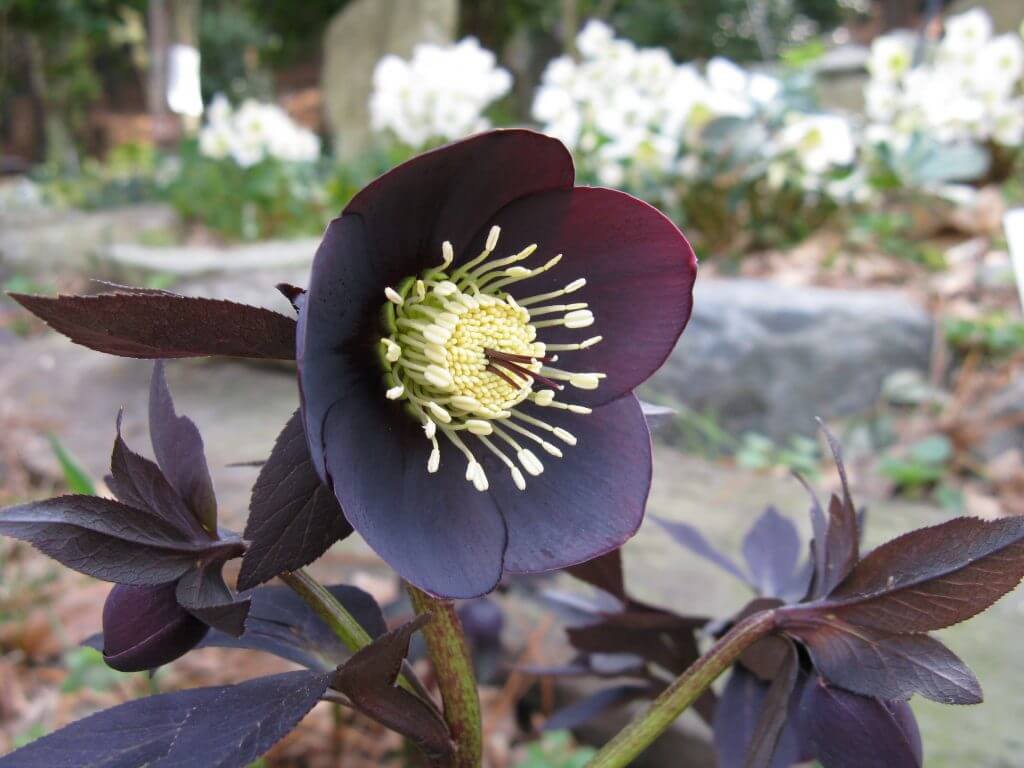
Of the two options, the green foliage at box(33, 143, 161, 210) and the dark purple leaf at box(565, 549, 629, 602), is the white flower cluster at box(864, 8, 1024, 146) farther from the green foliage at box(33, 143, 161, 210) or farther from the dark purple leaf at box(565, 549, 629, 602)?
the green foliage at box(33, 143, 161, 210)

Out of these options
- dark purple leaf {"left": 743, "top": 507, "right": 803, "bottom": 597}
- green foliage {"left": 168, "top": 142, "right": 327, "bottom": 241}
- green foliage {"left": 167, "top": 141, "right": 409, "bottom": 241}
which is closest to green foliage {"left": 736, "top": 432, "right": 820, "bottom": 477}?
dark purple leaf {"left": 743, "top": 507, "right": 803, "bottom": 597}

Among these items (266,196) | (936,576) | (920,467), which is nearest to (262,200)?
(266,196)

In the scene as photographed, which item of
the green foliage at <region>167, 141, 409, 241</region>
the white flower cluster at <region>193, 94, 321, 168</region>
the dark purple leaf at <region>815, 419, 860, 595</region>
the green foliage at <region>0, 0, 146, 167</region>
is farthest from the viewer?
the green foliage at <region>0, 0, 146, 167</region>

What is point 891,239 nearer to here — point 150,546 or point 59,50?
point 150,546

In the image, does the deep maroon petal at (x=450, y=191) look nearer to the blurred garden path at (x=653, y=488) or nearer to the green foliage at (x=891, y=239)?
the blurred garden path at (x=653, y=488)

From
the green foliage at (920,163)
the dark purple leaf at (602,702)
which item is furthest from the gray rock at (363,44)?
the dark purple leaf at (602,702)
